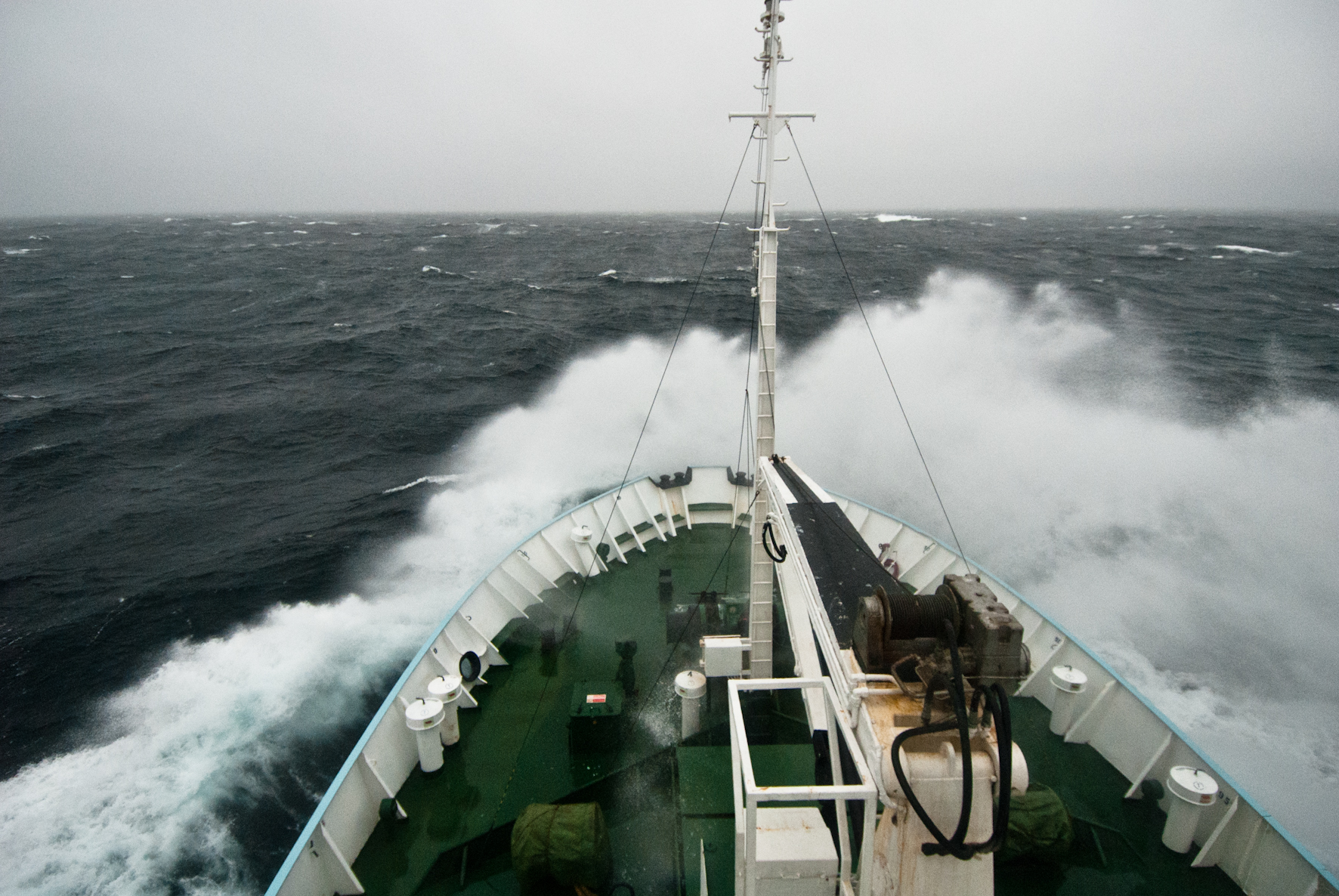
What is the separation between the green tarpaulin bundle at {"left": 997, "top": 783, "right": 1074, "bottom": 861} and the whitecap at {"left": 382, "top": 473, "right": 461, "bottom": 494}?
19.0m

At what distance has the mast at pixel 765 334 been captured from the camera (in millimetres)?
7023

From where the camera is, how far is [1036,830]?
6133 millimetres

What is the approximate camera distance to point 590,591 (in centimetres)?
1169

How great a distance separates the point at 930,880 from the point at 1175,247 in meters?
98.2

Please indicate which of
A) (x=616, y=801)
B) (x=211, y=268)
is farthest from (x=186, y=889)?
(x=211, y=268)

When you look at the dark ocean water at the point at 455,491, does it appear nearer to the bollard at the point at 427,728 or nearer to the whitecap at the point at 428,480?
the whitecap at the point at 428,480

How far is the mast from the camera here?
7023 mm

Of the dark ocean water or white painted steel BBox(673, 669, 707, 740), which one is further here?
the dark ocean water

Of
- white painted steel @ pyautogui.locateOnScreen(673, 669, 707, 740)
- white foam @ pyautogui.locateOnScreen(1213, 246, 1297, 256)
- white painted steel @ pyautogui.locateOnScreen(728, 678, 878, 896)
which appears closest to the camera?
white painted steel @ pyautogui.locateOnScreen(728, 678, 878, 896)

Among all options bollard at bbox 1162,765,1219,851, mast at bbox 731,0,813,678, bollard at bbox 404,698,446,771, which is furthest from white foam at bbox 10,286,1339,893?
mast at bbox 731,0,813,678

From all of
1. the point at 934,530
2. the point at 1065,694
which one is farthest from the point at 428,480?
the point at 1065,694

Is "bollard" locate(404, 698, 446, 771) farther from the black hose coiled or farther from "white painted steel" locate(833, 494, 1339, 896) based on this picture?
the black hose coiled

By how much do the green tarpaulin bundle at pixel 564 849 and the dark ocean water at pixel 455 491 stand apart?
6.24 meters

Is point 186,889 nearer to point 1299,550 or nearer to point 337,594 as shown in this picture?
point 337,594
